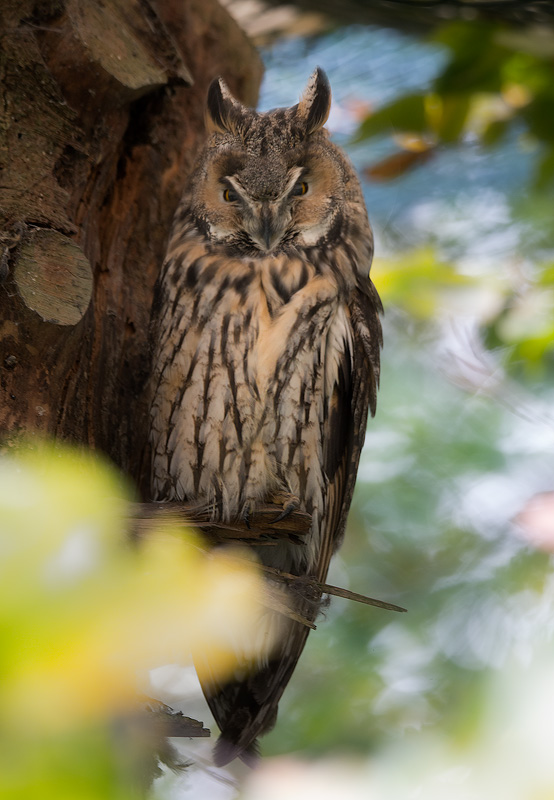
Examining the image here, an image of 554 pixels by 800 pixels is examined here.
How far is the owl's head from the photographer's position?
1.58 metres

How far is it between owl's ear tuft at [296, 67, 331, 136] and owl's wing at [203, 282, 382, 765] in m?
0.36

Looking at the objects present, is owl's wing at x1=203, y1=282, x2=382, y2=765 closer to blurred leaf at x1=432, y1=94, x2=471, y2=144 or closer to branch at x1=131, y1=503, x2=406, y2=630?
branch at x1=131, y1=503, x2=406, y2=630

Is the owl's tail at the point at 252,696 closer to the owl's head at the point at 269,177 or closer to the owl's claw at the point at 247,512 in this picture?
the owl's claw at the point at 247,512

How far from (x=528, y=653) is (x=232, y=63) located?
1.75 m

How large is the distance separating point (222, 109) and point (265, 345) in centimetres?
53

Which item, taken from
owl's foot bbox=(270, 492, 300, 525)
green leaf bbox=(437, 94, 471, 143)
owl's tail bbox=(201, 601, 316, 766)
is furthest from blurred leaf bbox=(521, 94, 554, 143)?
owl's tail bbox=(201, 601, 316, 766)

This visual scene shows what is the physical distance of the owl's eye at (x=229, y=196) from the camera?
162 centimetres

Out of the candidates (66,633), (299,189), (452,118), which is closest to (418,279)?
(452,118)

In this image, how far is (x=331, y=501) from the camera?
5.59ft

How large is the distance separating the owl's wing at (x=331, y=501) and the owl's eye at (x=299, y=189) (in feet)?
0.79

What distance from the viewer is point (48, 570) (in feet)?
1.41

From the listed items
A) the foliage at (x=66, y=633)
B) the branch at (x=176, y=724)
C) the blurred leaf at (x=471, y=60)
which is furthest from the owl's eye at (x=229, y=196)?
the foliage at (x=66, y=633)

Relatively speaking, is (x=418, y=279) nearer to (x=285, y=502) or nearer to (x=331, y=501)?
(x=331, y=501)

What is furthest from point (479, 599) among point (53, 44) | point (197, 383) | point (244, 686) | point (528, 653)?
point (53, 44)
